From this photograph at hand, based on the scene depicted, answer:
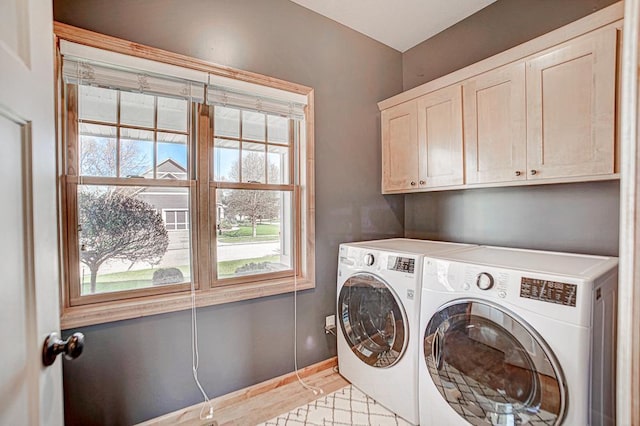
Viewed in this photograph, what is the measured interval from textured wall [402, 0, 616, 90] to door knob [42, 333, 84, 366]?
2.78 m

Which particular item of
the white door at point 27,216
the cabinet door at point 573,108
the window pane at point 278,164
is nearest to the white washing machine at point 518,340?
the cabinet door at point 573,108

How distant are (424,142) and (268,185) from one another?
120cm

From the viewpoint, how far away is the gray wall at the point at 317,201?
1563 millimetres

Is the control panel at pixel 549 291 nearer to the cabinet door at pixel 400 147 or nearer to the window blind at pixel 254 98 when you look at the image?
the cabinet door at pixel 400 147

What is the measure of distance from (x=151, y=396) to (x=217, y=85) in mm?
1858

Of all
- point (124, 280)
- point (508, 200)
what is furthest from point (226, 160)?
point (508, 200)

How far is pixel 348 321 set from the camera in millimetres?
2086

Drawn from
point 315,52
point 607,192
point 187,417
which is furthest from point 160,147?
point 607,192

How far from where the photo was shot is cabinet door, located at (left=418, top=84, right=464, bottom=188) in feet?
6.57

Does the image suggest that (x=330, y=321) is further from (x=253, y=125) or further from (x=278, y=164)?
(x=253, y=125)

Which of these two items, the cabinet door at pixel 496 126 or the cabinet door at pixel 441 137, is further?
the cabinet door at pixel 441 137

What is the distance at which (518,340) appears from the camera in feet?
4.08

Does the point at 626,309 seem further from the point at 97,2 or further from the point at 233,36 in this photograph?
the point at 97,2

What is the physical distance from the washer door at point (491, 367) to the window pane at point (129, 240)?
1.52 m
